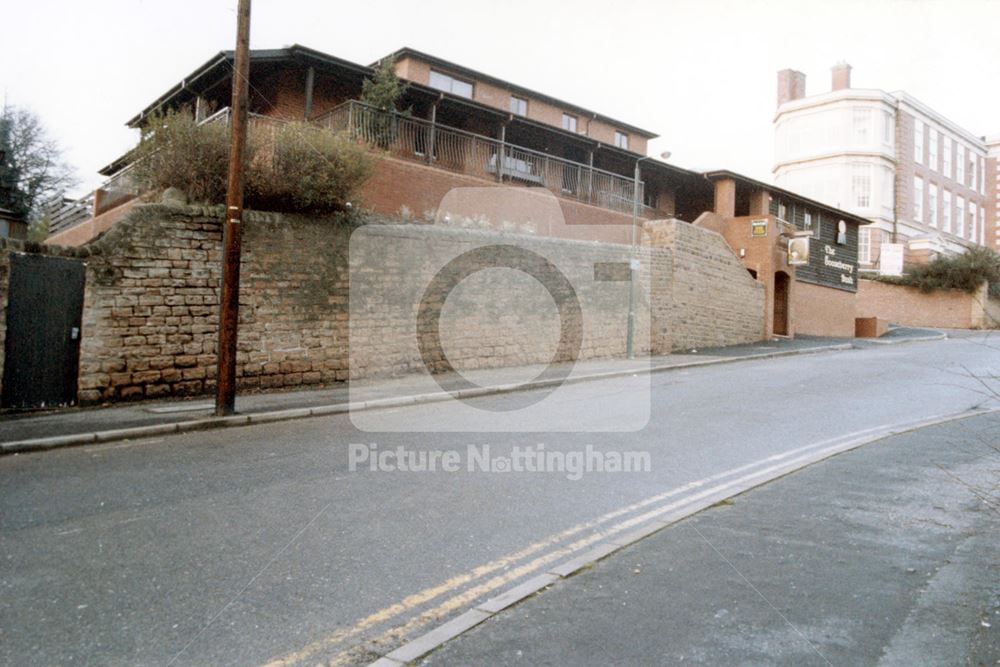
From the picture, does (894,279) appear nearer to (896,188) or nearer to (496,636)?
(896,188)

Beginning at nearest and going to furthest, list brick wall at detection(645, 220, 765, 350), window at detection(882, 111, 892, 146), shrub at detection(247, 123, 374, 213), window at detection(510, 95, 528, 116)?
shrub at detection(247, 123, 374, 213) < brick wall at detection(645, 220, 765, 350) < window at detection(510, 95, 528, 116) < window at detection(882, 111, 892, 146)

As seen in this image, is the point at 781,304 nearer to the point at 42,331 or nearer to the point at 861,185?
the point at 42,331

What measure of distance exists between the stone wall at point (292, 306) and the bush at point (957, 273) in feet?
93.0

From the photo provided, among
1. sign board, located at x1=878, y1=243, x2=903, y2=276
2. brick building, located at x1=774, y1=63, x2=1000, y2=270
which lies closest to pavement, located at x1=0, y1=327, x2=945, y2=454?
sign board, located at x1=878, y1=243, x2=903, y2=276

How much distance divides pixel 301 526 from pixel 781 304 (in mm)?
27706

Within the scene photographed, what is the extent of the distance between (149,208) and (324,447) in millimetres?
6321

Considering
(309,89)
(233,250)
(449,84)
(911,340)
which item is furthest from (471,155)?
(911,340)

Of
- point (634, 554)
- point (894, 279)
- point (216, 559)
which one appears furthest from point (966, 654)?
point (894, 279)

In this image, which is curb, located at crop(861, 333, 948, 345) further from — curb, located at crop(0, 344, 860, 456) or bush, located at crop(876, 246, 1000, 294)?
curb, located at crop(0, 344, 860, 456)

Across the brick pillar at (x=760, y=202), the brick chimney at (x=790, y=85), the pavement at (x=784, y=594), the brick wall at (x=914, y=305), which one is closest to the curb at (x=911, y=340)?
the brick pillar at (x=760, y=202)

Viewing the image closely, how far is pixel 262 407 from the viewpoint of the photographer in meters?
11.0

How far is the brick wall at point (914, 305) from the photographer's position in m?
38.2

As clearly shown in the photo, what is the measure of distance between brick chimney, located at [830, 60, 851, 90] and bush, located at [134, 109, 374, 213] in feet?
167

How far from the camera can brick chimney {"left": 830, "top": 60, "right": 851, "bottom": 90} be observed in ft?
171
